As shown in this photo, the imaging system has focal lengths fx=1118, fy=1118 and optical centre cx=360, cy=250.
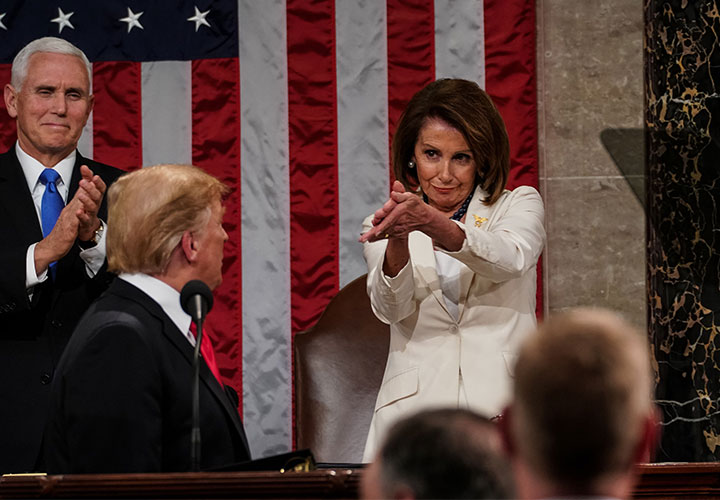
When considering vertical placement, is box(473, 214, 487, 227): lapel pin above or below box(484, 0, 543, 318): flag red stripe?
below

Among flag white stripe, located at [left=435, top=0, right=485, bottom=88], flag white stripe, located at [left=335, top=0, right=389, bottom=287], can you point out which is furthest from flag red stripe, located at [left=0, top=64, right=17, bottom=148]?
flag white stripe, located at [left=435, top=0, right=485, bottom=88]

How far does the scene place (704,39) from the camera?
4590mm

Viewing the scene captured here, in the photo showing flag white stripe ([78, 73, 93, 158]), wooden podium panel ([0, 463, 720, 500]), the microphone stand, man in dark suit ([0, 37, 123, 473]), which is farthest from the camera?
flag white stripe ([78, 73, 93, 158])

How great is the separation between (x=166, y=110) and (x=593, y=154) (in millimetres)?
1845

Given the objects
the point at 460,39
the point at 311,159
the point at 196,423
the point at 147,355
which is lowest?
the point at 196,423

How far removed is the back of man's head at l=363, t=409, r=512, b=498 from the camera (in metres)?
1.33

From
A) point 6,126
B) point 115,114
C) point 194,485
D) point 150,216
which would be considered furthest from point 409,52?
point 194,485

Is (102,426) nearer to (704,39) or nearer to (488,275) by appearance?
(488,275)

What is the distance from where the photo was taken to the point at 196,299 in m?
2.26

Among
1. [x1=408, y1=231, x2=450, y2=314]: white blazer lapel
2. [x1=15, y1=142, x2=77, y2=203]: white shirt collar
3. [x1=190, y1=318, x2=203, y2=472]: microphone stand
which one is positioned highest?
[x1=15, y1=142, x2=77, y2=203]: white shirt collar

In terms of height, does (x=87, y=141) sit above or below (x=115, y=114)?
below

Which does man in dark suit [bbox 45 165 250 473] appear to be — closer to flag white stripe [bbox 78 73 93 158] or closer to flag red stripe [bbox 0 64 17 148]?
flag white stripe [bbox 78 73 93 158]

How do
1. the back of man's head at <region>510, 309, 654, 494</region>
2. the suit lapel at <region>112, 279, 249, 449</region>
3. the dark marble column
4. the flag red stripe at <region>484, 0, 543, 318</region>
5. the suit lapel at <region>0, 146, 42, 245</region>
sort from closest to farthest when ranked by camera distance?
the back of man's head at <region>510, 309, 654, 494</region>, the suit lapel at <region>112, 279, 249, 449</region>, the suit lapel at <region>0, 146, 42, 245</region>, the dark marble column, the flag red stripe at <region>484, 0, 543, 318</region>

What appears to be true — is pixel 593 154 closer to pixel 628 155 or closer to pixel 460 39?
pixel 628 155
